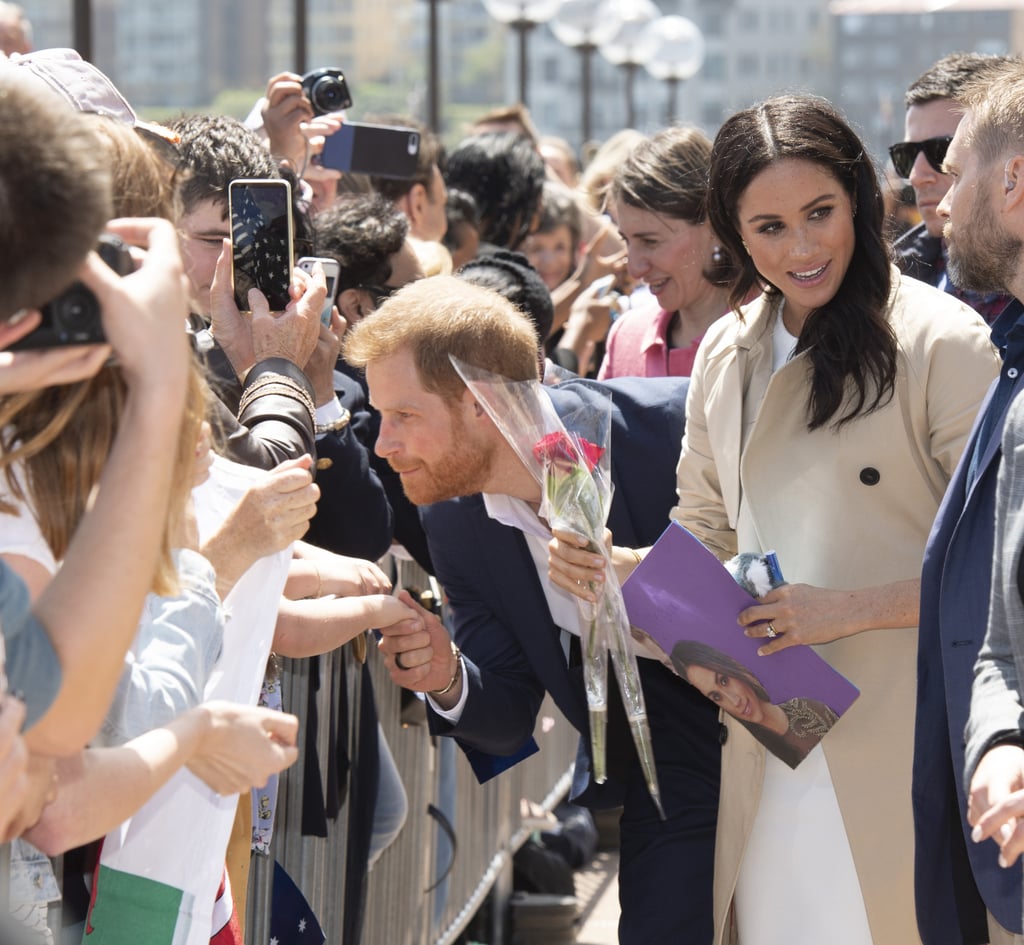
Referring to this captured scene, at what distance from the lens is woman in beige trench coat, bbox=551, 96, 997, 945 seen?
310cm

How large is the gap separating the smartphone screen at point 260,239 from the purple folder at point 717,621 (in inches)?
34.9

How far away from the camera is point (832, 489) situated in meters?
3.16

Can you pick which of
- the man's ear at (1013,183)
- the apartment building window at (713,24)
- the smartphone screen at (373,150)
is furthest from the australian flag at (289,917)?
the apartment building window at (713,24)

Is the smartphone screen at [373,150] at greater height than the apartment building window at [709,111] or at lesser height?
greater

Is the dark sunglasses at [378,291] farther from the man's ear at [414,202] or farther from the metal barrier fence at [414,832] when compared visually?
the man's ear at [414,202]

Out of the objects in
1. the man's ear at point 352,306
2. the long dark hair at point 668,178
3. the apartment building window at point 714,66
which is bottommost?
the apartment building window at point 714,66

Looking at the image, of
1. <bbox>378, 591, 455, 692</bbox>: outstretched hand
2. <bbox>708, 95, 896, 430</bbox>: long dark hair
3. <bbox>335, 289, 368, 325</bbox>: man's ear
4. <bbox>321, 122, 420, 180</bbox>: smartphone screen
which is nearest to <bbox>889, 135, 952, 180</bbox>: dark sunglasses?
<bbox>708, 95, 896, 430</bbox>: long dark hair

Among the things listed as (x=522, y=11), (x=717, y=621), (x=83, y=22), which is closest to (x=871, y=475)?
(x=717, y=621)

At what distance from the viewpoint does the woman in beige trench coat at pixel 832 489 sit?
310 centimetres

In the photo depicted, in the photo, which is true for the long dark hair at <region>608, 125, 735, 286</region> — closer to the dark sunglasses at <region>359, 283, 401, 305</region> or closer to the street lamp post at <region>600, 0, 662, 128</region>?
the dark sunglasses at <region>359, 283, 401, 305</region>

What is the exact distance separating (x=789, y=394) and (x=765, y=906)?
1.04 m

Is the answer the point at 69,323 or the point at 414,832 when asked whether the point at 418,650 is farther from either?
the point at 69,323

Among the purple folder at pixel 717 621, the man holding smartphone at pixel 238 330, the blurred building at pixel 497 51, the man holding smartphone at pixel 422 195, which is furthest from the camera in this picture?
the blurred building at pixel 497 51

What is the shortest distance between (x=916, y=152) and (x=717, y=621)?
6.81 ft
